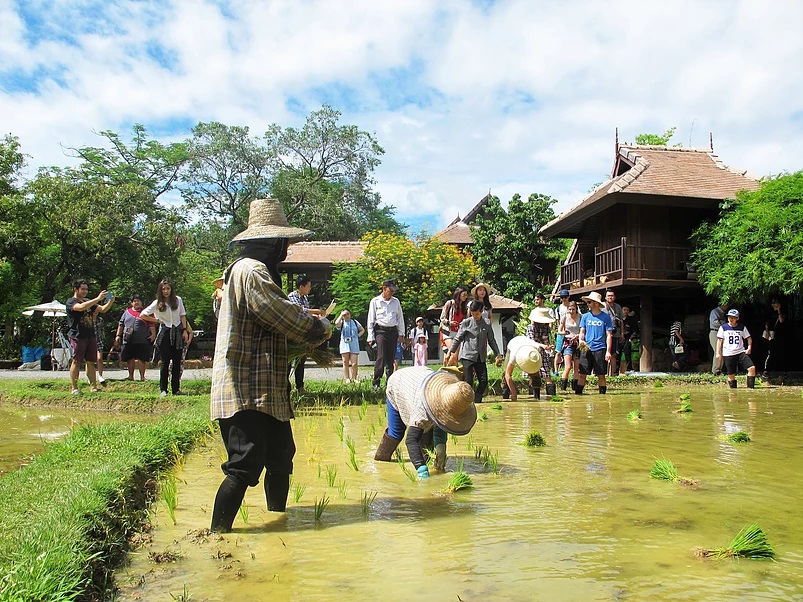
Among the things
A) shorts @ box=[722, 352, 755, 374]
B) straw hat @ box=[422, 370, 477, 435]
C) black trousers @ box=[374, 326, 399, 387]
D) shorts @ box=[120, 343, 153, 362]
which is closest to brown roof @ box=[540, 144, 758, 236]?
shorts @ box=[722, 352, 755, 374]

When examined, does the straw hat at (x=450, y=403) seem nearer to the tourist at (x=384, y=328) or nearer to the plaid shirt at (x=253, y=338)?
the plaid shirt at (x=253, y=338)

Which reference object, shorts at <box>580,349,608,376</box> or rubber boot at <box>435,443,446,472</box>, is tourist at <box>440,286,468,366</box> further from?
rubber boot at <box>435,443,446,472</box>

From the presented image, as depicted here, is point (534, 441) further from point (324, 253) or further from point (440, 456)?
point (324, 253)

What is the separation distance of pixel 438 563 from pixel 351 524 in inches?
32.3

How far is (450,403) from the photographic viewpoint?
4.72 metres

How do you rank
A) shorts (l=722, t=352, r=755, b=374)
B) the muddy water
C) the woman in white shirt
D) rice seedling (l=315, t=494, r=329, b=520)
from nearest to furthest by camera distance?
the muddy water
rice seedling (l=315, t=494, r=329, b=520)
the woman in white shirt
shorts (l=722, t=352, r=755, b=374)

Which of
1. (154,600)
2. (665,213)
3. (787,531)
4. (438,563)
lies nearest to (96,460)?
(154,600)

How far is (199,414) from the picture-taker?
766 centimetres

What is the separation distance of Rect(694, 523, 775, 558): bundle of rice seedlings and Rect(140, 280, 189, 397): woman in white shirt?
8.34 m

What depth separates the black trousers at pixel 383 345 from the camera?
11.1 meters

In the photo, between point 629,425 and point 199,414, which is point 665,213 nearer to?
point 629,425

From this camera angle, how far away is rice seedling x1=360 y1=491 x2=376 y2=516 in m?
4.25

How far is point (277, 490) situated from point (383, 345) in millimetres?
6915

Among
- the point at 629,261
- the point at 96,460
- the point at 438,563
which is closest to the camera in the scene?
the point at 438,563
